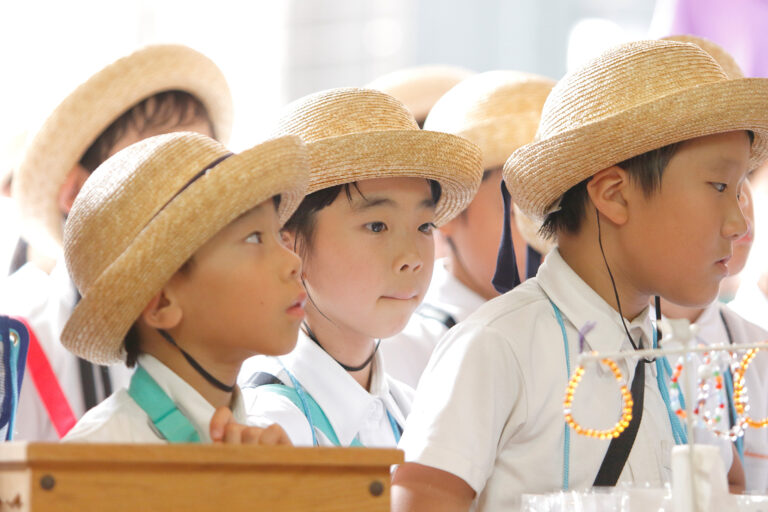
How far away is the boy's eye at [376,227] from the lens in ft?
7.29

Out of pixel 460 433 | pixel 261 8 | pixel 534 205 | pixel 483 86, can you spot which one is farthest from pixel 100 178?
pixel 261 8

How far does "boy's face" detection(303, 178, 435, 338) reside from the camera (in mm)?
2197

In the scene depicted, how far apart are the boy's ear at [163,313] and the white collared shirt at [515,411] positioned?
458 millimetres

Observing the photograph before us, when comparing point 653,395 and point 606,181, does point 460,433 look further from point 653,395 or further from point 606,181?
point 606,181

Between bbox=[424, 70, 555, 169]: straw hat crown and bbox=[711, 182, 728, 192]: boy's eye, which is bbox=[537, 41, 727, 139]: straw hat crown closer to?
bbox=[711, 182, 728, 192]: boy's eye

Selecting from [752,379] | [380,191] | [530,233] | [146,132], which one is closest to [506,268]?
[380,191]

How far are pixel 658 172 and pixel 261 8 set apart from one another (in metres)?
4.56

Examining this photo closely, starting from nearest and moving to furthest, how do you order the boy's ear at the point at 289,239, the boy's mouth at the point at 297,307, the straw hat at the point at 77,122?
the boy's mouth at the point at 297,307
the boy's ear at the point at 289,239
the straw hat at the point at 77,122

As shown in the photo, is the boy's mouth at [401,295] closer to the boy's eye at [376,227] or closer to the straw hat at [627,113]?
the boy's eye at [376,227]

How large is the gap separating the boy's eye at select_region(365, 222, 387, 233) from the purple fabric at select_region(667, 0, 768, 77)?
1985mm

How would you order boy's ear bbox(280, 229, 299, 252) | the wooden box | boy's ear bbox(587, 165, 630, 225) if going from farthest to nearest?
1. boy's ear bbox(280, 229, 299, 252)
2. boy's ear bbox(587, 165, 630, 225)
3. the wooden box

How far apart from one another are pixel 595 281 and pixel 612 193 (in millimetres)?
170

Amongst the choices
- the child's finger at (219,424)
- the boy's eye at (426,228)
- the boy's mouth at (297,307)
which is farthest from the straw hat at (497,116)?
the child's finger at (219,424)

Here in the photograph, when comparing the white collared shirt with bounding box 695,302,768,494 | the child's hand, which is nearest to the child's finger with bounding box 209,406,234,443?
the child's hand
